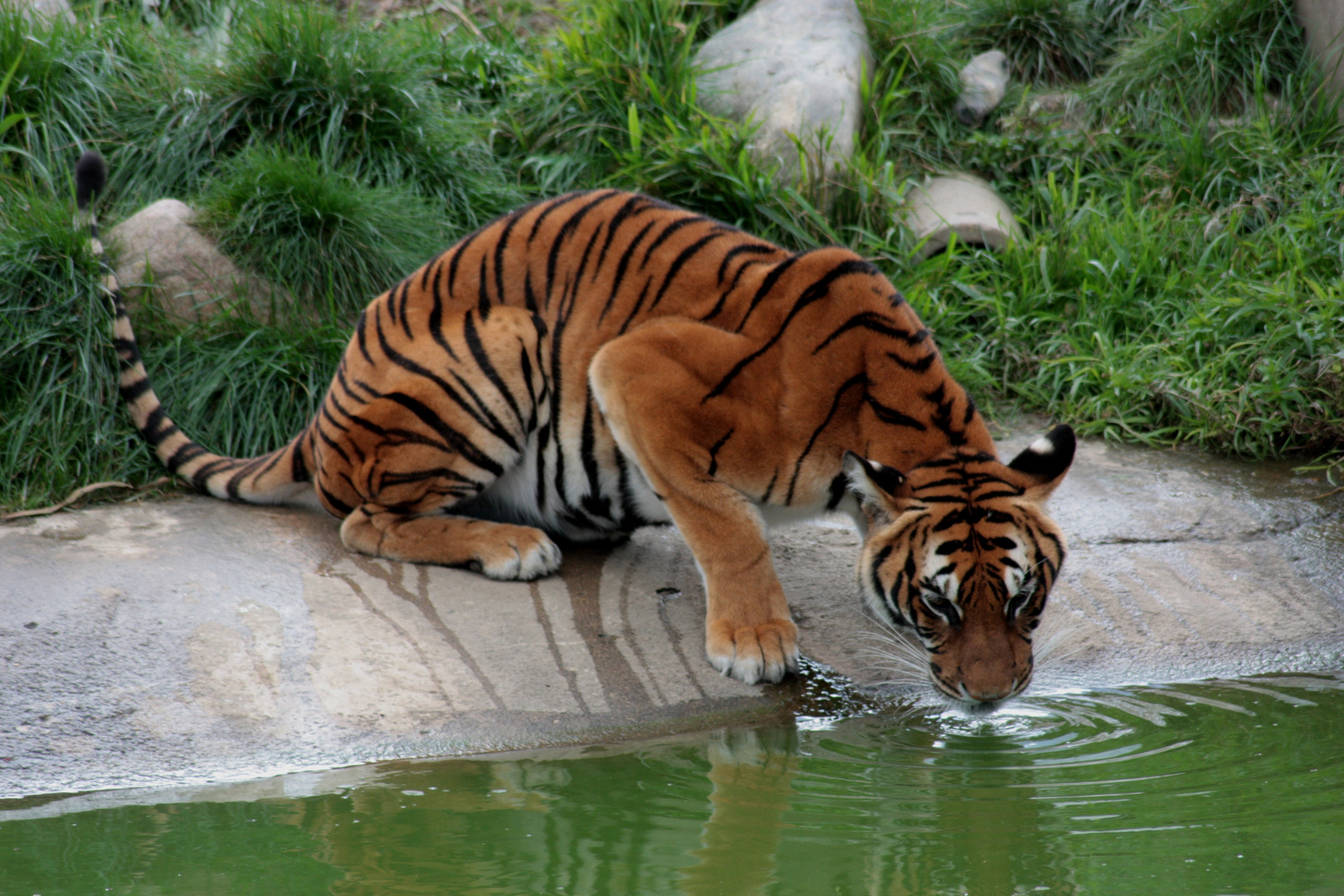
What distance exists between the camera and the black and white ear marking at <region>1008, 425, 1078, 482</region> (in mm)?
3270

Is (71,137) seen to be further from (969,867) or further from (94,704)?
(969,867)

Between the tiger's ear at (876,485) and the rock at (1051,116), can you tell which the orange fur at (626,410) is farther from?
the rock at (1051,116)

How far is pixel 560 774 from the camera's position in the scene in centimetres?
287

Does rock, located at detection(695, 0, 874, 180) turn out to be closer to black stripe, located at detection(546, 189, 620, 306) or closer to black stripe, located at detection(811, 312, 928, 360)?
black stripe, located at detection(546, 189, 620, 306)

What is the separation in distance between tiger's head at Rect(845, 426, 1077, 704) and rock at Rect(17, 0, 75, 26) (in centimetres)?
492

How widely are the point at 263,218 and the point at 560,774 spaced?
10.8ft

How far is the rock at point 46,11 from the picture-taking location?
5.94 metres

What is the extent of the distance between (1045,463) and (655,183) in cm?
316

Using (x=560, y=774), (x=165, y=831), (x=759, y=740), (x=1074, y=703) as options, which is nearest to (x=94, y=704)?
(x=165, y=831)

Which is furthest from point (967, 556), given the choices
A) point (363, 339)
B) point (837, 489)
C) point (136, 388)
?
point (136, 388)

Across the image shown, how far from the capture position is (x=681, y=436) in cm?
360

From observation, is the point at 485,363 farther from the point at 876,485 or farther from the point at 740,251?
the point at 876,485

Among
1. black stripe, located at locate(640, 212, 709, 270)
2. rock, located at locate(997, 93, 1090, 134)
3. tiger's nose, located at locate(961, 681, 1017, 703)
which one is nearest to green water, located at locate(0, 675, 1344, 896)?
tiger's nose, located at locate(961, 681, 1017, 703)

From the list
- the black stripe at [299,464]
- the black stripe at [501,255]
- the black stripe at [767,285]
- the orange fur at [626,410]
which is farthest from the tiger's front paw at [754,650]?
the black stripe at [299,464]
